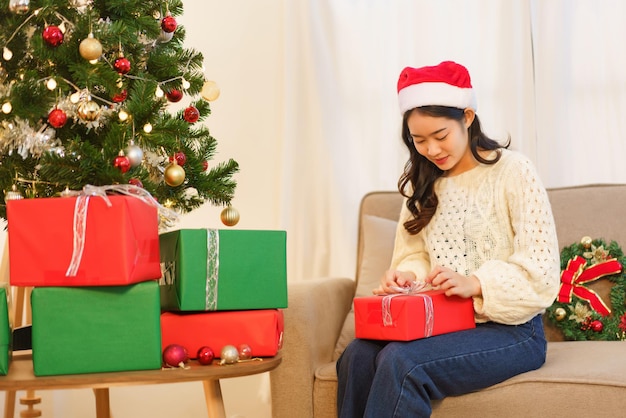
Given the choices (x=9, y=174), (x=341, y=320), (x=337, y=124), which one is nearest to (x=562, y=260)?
(x=341, y=320)

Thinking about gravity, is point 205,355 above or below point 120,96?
below

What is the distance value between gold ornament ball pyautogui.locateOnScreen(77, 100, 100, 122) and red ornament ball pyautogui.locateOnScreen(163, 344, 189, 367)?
0.47 meters

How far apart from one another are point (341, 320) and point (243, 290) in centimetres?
77

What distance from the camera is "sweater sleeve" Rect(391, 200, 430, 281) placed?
1938 mm

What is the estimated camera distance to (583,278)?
6.66ft

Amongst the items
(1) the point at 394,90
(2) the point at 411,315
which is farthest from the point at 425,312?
(1) the point at 394,90

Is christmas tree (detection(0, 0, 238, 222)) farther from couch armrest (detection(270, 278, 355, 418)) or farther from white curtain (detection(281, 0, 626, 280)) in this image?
white curtain (detection(281, 0, 626, 280))

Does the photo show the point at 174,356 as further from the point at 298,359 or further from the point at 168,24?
the point at 168,24

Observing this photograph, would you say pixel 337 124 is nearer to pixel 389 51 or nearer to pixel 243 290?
pixel 389 51

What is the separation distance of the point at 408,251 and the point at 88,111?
919 millimetres

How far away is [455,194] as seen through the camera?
186 centimetres

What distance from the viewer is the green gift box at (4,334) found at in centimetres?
125

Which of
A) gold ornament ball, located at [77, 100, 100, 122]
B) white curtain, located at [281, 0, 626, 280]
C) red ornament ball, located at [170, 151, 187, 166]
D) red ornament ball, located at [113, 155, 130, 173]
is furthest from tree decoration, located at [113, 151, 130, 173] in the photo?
white curtain, located at [281, 0, 626, 280]

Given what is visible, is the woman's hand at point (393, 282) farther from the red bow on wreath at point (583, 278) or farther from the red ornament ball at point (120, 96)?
the red ornament ball at point (120, 96)
